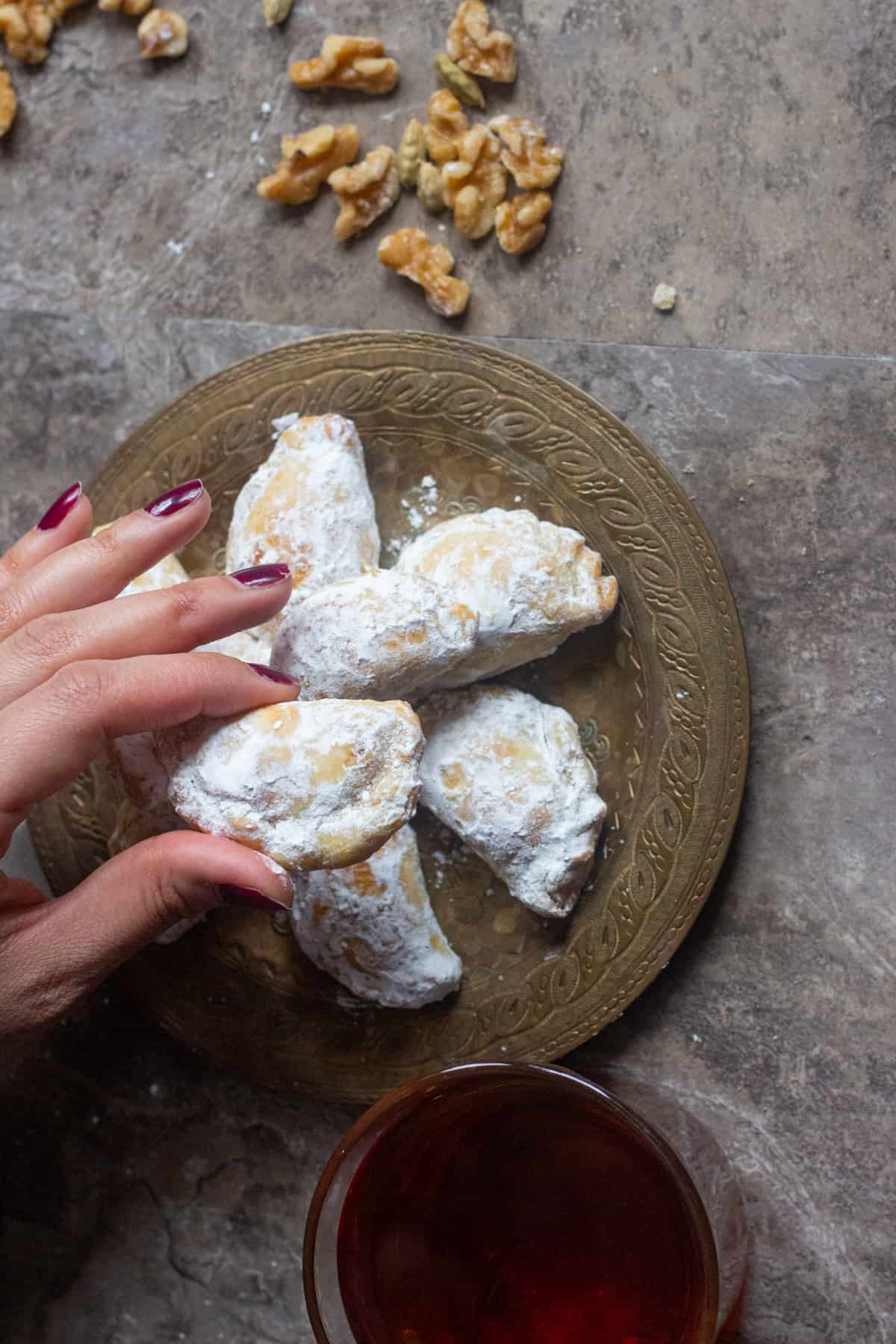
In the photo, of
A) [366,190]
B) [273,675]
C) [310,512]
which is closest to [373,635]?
[273,675]

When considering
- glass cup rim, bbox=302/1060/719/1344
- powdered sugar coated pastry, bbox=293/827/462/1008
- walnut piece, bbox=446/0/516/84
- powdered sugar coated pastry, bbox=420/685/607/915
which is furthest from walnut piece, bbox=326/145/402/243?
glass cup rim, bbox=302/1060/719/1344

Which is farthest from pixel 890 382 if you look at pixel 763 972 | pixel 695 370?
pixel 763 972

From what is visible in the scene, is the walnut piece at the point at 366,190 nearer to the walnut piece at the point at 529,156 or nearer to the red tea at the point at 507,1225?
the walnut piece at the point at 529,156

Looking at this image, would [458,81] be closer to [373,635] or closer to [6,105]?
[6,105]

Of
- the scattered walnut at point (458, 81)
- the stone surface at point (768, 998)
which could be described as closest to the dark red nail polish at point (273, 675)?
the stone surface at point (768, 998)

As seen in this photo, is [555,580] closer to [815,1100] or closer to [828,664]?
[828,664]
